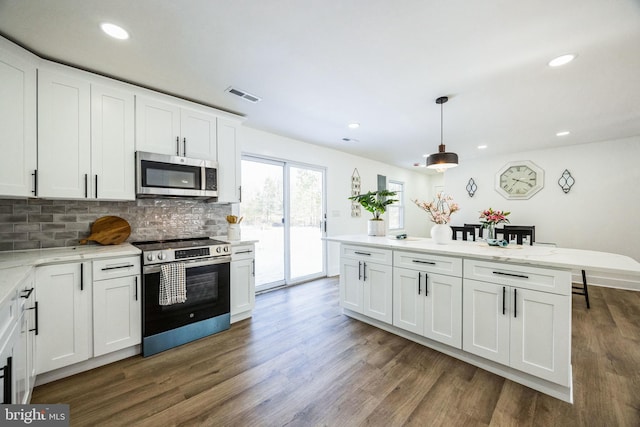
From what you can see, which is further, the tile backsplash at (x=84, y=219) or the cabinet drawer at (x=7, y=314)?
the tile backsplash at (x=84, y=219)

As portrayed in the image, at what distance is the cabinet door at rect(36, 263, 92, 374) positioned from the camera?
1809 millimetres

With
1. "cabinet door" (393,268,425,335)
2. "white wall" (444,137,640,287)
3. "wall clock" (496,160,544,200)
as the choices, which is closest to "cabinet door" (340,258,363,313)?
"cabinet door" (393,268,425,335)

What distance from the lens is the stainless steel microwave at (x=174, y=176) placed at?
2445 mm

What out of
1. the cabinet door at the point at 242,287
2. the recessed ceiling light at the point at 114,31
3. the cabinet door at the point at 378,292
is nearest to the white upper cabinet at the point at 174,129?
the recessed ceiling light at the point at 114,31

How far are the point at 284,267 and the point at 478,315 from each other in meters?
2.91

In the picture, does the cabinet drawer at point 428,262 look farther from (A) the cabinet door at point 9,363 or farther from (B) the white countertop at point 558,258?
(A) the cabinet door at point 9,363

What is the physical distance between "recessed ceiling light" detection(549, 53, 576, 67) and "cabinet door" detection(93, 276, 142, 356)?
154 inches

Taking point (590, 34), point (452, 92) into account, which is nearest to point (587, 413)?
point (590, 34)

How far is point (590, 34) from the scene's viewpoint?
1.72m

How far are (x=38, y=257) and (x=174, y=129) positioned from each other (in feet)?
5.15

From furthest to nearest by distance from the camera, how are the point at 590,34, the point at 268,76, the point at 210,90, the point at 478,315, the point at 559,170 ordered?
the point at 559,170 → the point at 210,90 → the point at 268,76 → the point at 478,315 → the point at 590,34

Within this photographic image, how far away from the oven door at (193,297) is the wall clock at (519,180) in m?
5.93

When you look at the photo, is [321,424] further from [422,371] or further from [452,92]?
[452,92]

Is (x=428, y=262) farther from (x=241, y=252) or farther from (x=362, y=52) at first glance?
(x=241, y=252)
